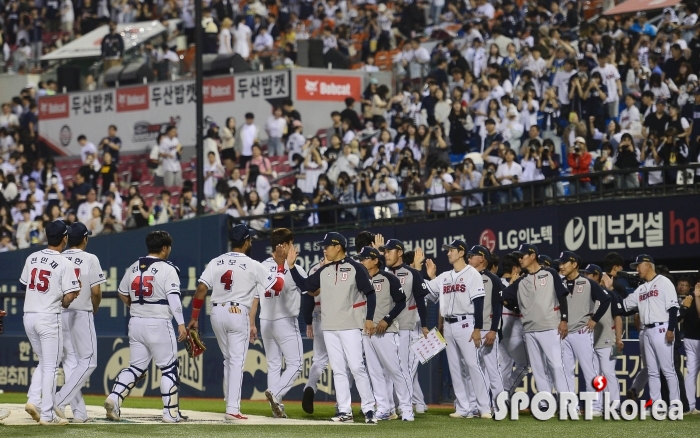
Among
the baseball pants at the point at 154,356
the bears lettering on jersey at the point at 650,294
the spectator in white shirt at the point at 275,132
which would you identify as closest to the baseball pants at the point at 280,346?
the baseball pants at the point at 154,356

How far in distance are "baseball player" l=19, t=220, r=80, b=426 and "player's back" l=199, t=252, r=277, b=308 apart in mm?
1355

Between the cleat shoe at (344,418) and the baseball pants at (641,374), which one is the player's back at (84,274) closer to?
the cleat shoe at (344,418)

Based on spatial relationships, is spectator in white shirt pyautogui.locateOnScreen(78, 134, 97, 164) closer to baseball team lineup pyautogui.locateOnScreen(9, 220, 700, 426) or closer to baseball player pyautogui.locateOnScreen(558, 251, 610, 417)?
baseball team lineup pyautogui.locateOnScreen(9, 220, 700, 426)

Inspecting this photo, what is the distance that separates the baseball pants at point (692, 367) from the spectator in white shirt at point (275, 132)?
1295cm

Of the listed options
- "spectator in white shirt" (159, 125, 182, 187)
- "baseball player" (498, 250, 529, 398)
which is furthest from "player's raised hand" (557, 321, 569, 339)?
"spectator in white shirt" (159, 125, 182, 187)

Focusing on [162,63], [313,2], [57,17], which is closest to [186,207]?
[162,63]

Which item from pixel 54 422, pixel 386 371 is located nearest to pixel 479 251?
pixel 386 371

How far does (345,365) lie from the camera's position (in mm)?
12711

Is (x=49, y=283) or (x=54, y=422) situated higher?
(x=49, y=283)

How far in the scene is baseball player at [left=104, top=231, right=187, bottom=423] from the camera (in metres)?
12.1

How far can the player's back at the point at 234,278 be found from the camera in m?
12.4

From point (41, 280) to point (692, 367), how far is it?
24.4 feet

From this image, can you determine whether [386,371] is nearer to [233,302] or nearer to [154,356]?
[233,302]

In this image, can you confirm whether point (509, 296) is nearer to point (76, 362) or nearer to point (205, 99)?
point (76, 362)
